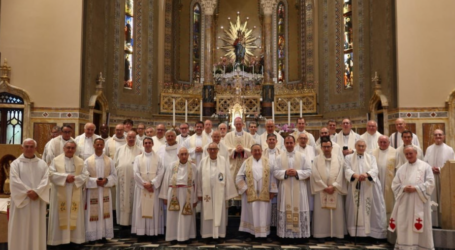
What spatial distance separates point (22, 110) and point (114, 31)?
423 cm

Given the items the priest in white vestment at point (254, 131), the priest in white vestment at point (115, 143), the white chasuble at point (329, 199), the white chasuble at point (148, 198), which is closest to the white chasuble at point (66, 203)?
the white chasuble at point (148, 198)

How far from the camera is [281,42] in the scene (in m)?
17.2

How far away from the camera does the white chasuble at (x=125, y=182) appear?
8133 mm

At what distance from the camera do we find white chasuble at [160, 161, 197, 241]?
7.02 m

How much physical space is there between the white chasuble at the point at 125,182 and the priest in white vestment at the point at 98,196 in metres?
0.92

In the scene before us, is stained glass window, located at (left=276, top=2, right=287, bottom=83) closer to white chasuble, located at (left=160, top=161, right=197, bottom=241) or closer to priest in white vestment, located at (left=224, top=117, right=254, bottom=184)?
priest in white vestment, located at (left=224, top=117, right=254, bottom=184)

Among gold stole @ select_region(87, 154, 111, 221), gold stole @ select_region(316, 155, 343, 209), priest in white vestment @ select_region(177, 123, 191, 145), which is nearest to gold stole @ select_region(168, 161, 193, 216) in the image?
gold stole @ select_region(87, 154, 111, 221)

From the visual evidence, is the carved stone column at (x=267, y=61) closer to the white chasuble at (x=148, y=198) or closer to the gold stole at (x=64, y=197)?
the white chasuble at (x=148, y=198)

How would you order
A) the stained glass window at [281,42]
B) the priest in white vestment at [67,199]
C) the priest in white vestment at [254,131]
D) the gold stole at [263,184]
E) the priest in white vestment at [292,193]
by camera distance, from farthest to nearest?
the stained glass window at [281,42] → the priest in white vestment at [254,131] → the gold stole at [263,184] → the priest in white vestment at [292,193] → the priest in white vestment at [67,199]

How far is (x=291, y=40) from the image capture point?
1702 centimetres

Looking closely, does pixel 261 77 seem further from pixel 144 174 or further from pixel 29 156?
pixel 29 156

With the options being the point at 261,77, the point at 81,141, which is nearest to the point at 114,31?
the point at 261,77

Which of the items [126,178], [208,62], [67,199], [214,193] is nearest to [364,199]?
[214,193]

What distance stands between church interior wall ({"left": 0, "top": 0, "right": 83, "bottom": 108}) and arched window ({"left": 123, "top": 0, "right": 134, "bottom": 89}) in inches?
112
